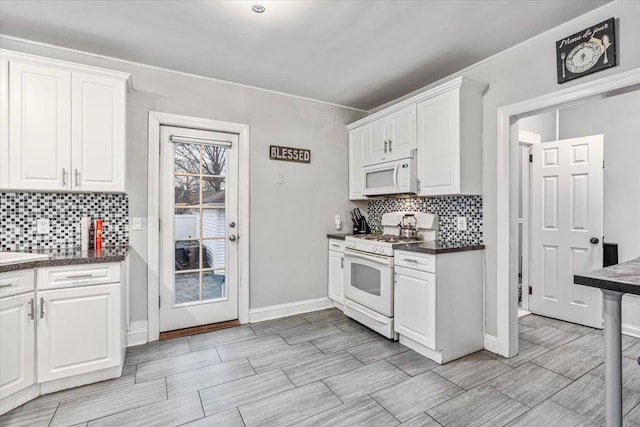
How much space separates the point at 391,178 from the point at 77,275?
2.75 metres

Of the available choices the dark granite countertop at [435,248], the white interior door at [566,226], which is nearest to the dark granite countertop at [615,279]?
the dark granite countertop at [435,248]

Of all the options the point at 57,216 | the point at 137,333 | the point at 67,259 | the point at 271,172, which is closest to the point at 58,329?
the point at 67,259

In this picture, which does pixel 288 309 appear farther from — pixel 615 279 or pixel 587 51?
pixel 587 51

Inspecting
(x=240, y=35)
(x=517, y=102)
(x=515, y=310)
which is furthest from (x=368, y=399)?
(x=240, y=35)

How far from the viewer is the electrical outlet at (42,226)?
255cm

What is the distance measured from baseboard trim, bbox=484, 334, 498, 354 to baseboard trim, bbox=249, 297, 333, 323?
1.74 m

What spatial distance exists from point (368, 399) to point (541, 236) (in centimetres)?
288

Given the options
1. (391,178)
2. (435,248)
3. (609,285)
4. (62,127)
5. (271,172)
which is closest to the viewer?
(609,285)

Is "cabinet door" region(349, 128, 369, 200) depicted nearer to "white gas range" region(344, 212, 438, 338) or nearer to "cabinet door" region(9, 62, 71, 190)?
"white gas range" region(344, 212, 438, 338)

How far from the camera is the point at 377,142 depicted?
3.53 metres

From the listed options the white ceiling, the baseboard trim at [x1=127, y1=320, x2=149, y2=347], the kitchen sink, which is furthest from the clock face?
the baseboard trim at [x1=127, y1=320, x2=149, y2=347]

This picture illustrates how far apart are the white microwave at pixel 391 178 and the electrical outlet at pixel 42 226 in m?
2.99

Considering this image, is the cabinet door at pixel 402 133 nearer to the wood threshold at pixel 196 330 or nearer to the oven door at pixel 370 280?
the oven door at pixel 370 280

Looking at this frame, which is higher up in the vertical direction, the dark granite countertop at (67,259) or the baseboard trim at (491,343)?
the dark granite countertop at (67,259)
